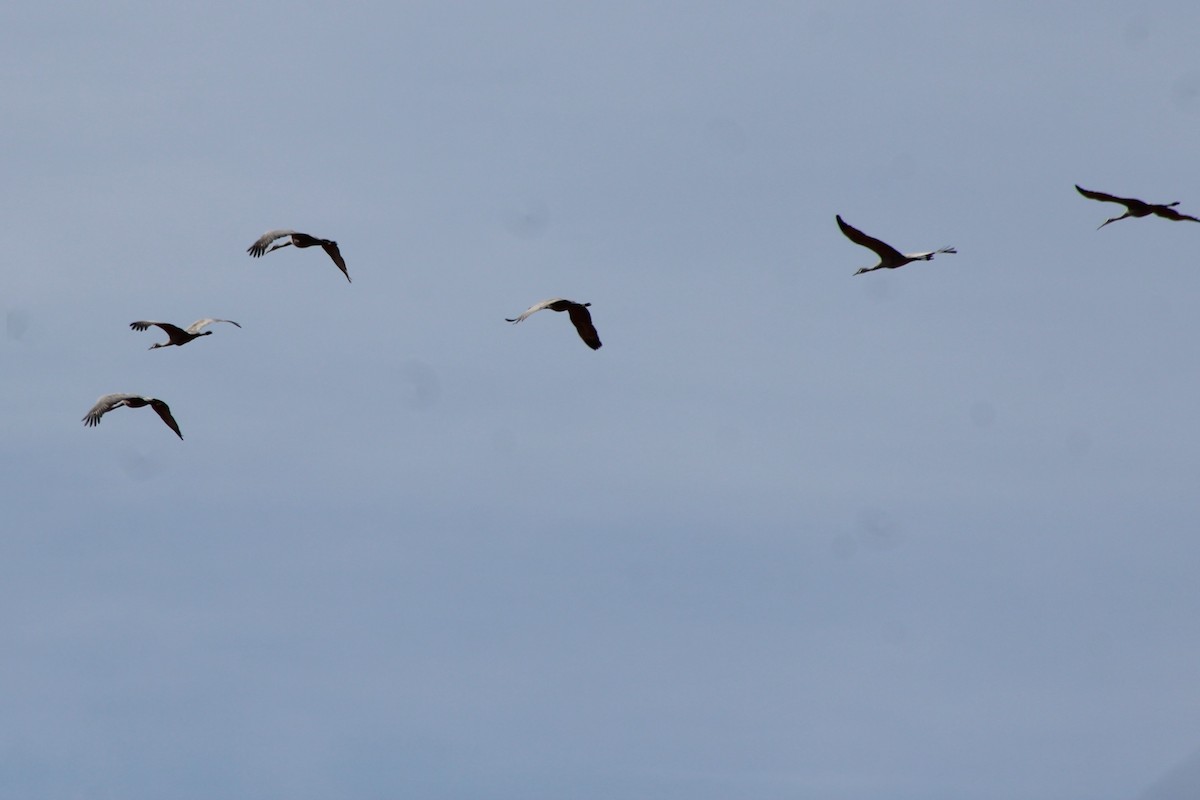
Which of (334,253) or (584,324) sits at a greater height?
(334,253)

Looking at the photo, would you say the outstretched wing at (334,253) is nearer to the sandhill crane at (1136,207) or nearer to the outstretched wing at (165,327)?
the outstretched wing at (165,327)

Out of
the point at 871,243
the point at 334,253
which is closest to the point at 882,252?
the point at 871,243

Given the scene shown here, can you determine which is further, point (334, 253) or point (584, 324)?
point (334, 253)

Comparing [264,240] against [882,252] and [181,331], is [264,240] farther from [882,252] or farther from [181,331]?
[882,252]

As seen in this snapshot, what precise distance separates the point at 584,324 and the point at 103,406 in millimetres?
19711

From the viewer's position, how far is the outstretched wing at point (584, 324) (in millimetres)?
64188

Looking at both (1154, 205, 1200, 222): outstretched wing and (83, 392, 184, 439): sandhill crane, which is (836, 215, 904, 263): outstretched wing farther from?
(83, 392, 184, 439): sandhill crane

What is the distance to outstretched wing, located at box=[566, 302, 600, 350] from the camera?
64188 mm

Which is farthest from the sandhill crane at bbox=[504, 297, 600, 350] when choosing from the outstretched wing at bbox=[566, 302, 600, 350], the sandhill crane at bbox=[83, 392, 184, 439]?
the sandhill crane at bbox=[83, 392, 184, 439]

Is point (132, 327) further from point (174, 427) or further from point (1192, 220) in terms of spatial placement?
point (1192, 220)

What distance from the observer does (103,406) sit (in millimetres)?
76125

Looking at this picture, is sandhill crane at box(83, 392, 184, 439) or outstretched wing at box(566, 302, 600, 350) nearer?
outstretched wing at box(566, 302, 600, 350)

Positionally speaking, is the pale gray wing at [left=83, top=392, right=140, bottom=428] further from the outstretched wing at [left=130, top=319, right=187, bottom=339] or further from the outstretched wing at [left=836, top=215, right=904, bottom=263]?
the outstretched wing at [left=836, top=215, right=904, bottom=263]

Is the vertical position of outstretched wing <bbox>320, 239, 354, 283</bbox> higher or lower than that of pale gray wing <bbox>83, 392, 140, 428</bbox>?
higher
